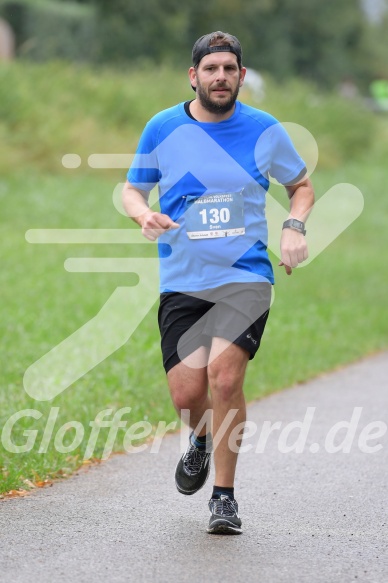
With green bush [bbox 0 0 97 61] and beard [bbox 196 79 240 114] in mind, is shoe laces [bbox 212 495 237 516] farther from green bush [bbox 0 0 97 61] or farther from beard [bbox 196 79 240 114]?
green bush [bbox 0 0 97 61]

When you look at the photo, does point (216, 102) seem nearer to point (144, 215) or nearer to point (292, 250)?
point (144, 215)

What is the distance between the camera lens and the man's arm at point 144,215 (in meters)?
5.68

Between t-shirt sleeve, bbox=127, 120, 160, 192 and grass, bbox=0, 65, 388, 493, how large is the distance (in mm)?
1784

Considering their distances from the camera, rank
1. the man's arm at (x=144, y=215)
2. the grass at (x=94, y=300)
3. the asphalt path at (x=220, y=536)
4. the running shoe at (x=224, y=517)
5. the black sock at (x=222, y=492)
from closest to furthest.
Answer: the asphalt path at (x=220, y=536)
the man's arm at (x=144, y=215)
the running shoe at (x=224, y=517)
the black sock at (x=222, y=492)
the grass at (x=94, y=300)

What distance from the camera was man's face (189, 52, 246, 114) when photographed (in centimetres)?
588

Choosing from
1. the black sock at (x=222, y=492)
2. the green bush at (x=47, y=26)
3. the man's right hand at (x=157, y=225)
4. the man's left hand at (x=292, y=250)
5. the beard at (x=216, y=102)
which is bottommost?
→ the black sock at (x=222, y=492)

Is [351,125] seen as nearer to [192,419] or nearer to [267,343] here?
[267,343]

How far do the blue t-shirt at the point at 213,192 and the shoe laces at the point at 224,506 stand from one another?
3.16 ft

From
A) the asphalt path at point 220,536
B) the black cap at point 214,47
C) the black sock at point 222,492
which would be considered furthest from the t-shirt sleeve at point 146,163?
the asphalt path at point 220,536

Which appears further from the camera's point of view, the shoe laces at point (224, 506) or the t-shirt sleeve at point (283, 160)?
the t-shirt sleeve at point (283, 160)

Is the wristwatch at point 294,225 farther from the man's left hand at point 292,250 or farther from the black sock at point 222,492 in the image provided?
the black sock at point 222,492

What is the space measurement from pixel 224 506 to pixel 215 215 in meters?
1.31

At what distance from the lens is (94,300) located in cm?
1439

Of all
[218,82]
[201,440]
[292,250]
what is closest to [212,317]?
[292,250]
